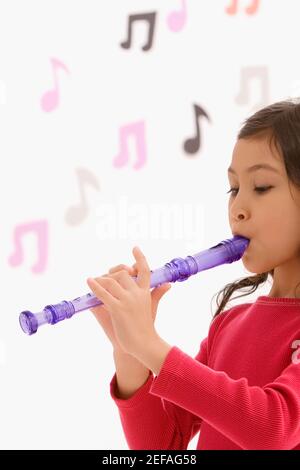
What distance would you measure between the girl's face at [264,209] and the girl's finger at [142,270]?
16 cm

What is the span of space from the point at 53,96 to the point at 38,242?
0.30 m

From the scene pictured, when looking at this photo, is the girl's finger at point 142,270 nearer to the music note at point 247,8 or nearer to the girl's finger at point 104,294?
the girl's finger at point 104,294

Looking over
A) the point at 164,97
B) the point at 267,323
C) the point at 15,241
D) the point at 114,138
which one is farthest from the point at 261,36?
the point at 267,323

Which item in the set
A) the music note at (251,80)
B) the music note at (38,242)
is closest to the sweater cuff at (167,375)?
the music note at (38,242)

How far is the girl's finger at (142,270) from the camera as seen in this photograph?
820 mm

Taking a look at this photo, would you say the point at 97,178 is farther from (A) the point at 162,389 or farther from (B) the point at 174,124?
(A) the point at 162,389

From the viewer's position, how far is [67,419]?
4.85 ft

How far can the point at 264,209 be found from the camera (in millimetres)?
890

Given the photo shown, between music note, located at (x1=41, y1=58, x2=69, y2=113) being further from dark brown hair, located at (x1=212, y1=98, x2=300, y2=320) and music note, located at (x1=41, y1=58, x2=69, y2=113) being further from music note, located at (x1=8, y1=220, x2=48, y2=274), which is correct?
dark brown hair, located at (x1=212, y1=98, x2=300, y2=320)

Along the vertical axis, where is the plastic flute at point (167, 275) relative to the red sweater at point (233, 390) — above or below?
above

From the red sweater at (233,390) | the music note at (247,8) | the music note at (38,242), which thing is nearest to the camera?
Answer: the red sweater at (233,390)

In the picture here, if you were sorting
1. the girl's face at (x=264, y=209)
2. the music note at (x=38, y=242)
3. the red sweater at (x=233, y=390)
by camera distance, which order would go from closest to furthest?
the red sweater at (x=233, y=390) → the girl's face at (x=264, y=209) → the music note at (x=38, y=242)

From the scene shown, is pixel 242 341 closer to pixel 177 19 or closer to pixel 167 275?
pixel 167 275

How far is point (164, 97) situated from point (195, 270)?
0.74 meters
